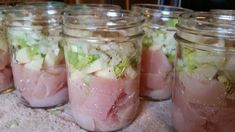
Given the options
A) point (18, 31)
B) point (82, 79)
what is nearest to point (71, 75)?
point (82, 79)

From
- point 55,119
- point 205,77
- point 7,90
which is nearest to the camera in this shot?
point 205,77

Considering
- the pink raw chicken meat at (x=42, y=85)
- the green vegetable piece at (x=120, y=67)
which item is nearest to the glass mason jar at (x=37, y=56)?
the pink raw chicken meat at (x=42, y=85)

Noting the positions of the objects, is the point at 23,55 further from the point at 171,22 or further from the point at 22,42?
the point at 171,22

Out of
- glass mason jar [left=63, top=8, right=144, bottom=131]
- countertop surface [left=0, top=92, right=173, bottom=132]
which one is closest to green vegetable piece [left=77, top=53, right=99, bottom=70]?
glass mason jar [left=63, top=8, right=144, bottom=131]

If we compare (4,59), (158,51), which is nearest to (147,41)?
(158,51)

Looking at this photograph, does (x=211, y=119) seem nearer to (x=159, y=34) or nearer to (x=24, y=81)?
(x=159, y=34)

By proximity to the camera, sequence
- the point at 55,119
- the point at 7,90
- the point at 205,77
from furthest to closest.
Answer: the point at 7,90, the point at 55,119, the point at 205,77
